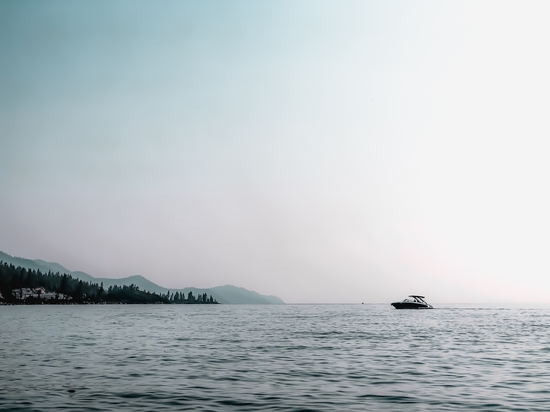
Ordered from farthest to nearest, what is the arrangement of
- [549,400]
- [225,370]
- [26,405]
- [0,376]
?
1. [225,370]
2. [0,376]
3. [549,400]
4. [26,405]

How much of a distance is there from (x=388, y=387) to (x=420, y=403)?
4.66 m

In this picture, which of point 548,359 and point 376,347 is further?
point 376,347

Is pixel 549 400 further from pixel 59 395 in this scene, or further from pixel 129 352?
pixel 129 352

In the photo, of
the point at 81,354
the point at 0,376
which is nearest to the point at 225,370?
the point at 0,376

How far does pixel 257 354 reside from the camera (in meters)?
46.9

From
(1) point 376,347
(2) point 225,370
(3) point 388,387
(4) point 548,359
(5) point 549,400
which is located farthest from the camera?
(1) point 376,347

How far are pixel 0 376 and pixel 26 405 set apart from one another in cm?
1077

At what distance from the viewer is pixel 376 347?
54.1 metres

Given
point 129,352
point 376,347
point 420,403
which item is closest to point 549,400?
point 420,403

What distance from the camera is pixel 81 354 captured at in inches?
1858

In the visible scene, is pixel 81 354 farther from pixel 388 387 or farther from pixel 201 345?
pixel 388 387

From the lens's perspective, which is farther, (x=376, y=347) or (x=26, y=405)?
Answer: (x=376, y=347)

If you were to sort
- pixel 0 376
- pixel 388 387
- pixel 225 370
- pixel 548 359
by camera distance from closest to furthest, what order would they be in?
pixel 388 387 → pixel 0 376 → pixel 225 370 → pixel 548 359

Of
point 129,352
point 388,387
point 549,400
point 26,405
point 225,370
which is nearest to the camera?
point 26,405
